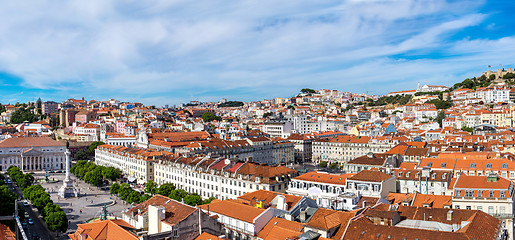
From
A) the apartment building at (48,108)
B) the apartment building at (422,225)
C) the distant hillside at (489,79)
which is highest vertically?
the distant hillside at (489,79)

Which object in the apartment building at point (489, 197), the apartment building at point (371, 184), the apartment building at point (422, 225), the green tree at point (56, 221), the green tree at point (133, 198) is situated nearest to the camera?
the apartment building at point (422, 225)

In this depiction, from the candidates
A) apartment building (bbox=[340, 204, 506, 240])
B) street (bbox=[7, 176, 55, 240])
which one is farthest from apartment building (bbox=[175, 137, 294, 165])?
apartment building (bbox=[340, 204, 506, 240])

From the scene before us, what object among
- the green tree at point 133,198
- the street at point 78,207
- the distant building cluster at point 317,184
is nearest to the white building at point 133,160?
the distant building cluster at point 317,184

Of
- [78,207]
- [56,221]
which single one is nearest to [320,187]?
[56,221]

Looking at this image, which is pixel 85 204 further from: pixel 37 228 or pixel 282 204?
pixel 282 204

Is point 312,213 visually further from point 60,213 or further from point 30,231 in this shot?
point 30,231

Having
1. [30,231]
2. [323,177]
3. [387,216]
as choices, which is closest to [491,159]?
[323,177]

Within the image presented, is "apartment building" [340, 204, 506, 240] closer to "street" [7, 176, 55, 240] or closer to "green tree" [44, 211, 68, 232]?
"green tree" [44, 211, 68, 232]

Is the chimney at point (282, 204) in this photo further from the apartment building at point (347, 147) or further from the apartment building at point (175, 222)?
the apartment building at point (347, 147)
